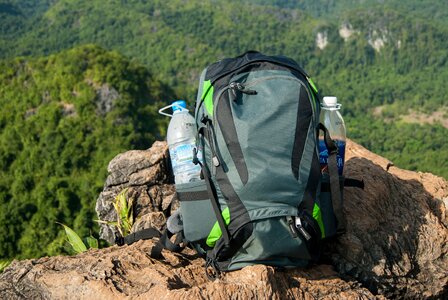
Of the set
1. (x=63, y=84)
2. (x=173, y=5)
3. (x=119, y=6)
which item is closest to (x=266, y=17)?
(x=173, y=5)

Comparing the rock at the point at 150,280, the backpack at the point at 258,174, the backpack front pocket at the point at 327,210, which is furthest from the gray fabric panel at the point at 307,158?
the rock at the point at 150,280

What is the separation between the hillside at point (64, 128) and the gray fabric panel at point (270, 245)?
837 inches

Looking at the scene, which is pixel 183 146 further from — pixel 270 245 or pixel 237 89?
pixel 270 245

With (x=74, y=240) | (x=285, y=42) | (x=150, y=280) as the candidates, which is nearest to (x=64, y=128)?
(x=74, y=240)

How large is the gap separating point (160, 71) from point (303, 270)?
103m

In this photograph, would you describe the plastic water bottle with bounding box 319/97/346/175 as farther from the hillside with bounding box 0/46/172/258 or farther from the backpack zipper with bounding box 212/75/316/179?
the hillside with bounding box 0/46/172/258

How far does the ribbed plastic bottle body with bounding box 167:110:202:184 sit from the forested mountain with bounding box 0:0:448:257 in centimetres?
1178

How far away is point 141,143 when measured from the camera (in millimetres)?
30859

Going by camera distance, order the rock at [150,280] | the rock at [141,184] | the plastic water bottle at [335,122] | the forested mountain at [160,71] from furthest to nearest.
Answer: the forested mountain at [160,71], the rock at [141,184], the plastic water bottle at [335,122], the rock at [150,280]

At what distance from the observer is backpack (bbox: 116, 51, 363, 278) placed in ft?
9.21

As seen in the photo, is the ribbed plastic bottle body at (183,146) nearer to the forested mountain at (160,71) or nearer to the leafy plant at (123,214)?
the leafy plant at (123,214)

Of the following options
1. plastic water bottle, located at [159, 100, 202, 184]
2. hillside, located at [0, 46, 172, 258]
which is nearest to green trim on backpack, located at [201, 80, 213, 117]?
plastic water bottle, located at [159, 100, 202, 184]

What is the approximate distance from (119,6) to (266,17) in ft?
127

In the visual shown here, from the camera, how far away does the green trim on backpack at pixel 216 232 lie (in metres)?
2.87
